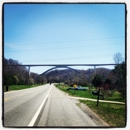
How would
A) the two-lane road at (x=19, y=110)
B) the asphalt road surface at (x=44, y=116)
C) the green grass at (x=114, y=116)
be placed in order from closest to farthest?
the green grass at (x=114, y=116) → the asphalt road surface at (x=44, y=116) → the two-lane road at (x=19, y=110)

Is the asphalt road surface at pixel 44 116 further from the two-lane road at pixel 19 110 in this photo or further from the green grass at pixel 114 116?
the green grass at pixel 114 116

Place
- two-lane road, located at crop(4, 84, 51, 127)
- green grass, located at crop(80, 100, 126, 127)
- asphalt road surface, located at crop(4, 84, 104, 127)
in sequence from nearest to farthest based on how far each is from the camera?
green grass, located at crop(80, 100, 126, 127) < asphalt road surface, located at crop(4, 84, 104, 127) < two-lane road, located at crop(4, 84, 51, 127)

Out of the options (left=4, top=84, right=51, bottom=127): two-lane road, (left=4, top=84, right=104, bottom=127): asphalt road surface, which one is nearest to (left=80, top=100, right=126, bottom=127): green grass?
(left=4, top=84, right=104, bottom=127): asphalt road surface

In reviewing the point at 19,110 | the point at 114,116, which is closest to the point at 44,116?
the point at 19,110

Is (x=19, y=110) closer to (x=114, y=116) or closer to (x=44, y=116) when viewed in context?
(x=44, y=116)

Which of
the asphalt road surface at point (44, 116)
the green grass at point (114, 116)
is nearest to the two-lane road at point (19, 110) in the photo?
the asphalt road surface at point (44, 116)

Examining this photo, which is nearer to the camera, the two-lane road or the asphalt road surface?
the asphalt road surface

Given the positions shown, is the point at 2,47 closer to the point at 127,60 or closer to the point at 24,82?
the point at 127,60

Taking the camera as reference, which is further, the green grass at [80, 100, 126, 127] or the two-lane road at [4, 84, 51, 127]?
the two-lane road at [4, 84, 51, 127]

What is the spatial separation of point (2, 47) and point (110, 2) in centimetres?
245

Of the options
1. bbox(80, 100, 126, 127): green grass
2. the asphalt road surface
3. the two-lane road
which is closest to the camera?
bbox(80, 100, 126, 127): green grass

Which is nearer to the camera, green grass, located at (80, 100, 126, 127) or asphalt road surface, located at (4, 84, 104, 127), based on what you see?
green grass, located at (80, 100, 126, 127)

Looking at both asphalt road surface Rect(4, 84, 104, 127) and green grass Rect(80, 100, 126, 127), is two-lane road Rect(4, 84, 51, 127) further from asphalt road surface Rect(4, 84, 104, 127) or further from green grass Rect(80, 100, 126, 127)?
green grass Rect(80, 100, 126, 127)

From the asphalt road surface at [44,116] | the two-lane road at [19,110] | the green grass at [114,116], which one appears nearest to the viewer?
the green grass at [114,116]
